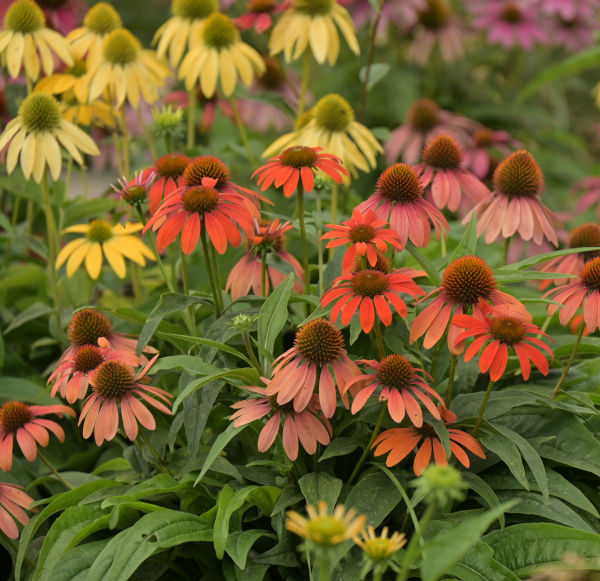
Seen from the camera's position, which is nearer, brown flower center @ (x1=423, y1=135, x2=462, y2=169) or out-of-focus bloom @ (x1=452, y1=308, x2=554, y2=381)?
out-of-focus bloom @ (x1=452, y1=308, x2=554, y2=381)

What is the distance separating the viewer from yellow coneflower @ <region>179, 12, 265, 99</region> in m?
1.79

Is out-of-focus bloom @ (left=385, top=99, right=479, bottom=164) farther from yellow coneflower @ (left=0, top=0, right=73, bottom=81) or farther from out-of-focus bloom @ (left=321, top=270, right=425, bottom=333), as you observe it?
out-of-focus bloom @ (left=321, top=270, right=425, bottom=333)

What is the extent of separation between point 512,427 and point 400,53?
7.77 feet

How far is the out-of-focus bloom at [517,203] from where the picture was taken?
52.8 inches

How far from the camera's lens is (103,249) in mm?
1599

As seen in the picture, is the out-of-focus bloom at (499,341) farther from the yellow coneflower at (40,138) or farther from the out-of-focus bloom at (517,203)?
the yellow coneflower at (40,138)

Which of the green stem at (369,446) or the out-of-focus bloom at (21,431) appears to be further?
the out-of-focus bloom at (21,431)

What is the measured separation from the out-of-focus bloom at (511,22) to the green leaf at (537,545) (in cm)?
236

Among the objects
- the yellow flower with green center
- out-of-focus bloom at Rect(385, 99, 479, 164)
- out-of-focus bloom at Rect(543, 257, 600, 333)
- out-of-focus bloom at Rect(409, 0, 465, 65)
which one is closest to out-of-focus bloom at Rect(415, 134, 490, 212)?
out-of-focus bloom at Rect(543, 257, 600, 333)

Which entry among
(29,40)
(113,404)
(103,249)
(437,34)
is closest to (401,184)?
(113,404)

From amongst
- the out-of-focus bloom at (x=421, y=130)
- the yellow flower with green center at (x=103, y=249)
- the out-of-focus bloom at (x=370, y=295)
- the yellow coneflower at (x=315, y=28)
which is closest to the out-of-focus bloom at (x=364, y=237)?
the out-of-focus bloom at (x=370, y=295)

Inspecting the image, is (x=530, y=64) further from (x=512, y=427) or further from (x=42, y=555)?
(x=42, y=555)

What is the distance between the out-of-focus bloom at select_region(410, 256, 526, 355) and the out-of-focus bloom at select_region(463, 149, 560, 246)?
0.90 feet

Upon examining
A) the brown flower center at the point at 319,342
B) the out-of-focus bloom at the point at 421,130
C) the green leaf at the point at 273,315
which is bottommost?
the out-of-focus bloom at the point at 421,130
